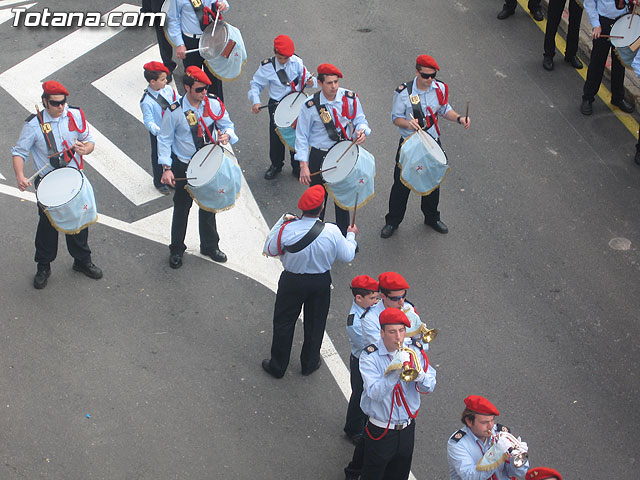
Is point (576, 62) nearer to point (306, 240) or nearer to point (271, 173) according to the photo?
point (271, 173)

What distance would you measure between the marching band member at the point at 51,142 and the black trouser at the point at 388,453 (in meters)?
4.12

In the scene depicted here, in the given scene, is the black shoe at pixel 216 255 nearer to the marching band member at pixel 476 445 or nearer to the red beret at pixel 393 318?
the red beret at pixel 393 318

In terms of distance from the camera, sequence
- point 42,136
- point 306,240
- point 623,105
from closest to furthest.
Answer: point 306,240 < point 42,136 < point 623,105

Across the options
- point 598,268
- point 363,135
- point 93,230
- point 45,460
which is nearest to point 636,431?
point 598,268

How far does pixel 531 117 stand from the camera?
12.1 metres

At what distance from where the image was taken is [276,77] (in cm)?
1049

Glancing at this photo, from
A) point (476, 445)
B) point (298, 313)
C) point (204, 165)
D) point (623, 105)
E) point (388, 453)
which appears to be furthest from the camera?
point (623, 105)

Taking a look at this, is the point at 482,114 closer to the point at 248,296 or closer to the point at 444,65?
the point at 444,65

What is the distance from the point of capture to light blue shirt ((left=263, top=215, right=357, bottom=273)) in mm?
7617

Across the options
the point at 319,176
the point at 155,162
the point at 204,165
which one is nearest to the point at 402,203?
the point at 319,176

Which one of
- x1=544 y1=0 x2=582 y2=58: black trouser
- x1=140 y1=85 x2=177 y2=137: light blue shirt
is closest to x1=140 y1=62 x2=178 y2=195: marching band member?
x1=140 y1=85 x2=177 y2=137: light blue shirt

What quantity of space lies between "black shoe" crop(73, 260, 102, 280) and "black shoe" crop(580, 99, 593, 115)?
22.8 ft

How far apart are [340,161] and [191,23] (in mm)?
3737

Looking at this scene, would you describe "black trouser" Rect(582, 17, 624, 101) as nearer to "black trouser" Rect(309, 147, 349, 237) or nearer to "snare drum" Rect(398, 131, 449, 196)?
"snare drum" Rect(398, 131, 449, 196)
